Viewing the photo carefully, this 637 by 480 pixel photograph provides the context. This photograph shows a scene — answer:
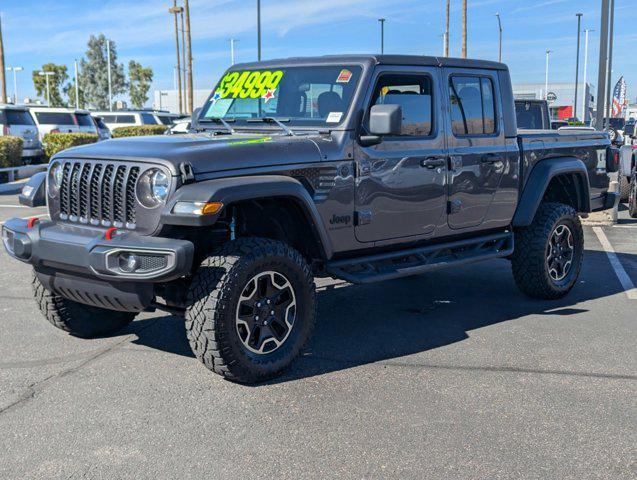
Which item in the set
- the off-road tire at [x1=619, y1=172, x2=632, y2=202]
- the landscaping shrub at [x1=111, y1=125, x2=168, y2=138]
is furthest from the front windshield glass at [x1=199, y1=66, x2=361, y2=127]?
the landscaping shrub at [x1=111, y1=125, x2=168, y2=138]

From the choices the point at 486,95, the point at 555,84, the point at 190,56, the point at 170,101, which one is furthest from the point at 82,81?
the point at 486,95

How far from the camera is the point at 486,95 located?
6.35 m

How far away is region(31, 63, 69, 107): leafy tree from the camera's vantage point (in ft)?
259

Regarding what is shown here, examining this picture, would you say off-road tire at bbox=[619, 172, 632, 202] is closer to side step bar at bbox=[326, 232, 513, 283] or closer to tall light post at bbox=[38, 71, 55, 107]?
side step bar at bbox=[326, 232, 513, 283]

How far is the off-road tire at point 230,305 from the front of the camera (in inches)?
168

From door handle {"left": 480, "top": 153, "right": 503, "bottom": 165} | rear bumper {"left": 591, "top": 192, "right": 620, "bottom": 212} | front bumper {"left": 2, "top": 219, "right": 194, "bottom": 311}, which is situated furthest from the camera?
rear bumper {"left": 591, "top": 192, "right": 620, "bottom": 212}

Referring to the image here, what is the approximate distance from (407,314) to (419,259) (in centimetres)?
72

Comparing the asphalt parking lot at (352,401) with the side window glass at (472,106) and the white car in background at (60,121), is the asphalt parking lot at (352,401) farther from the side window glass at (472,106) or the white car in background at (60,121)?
the white car in background at (60,121)

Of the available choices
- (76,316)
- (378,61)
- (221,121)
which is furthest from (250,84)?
(76,316)

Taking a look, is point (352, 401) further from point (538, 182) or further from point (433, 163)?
point (538, 182)

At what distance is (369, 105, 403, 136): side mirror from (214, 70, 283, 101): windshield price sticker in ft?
3.31

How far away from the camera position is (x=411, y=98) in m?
5.67

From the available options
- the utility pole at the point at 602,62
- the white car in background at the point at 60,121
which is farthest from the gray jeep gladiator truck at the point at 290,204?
the white car in background at the point at 60,121

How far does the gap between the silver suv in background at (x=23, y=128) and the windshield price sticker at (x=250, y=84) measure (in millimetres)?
17243
